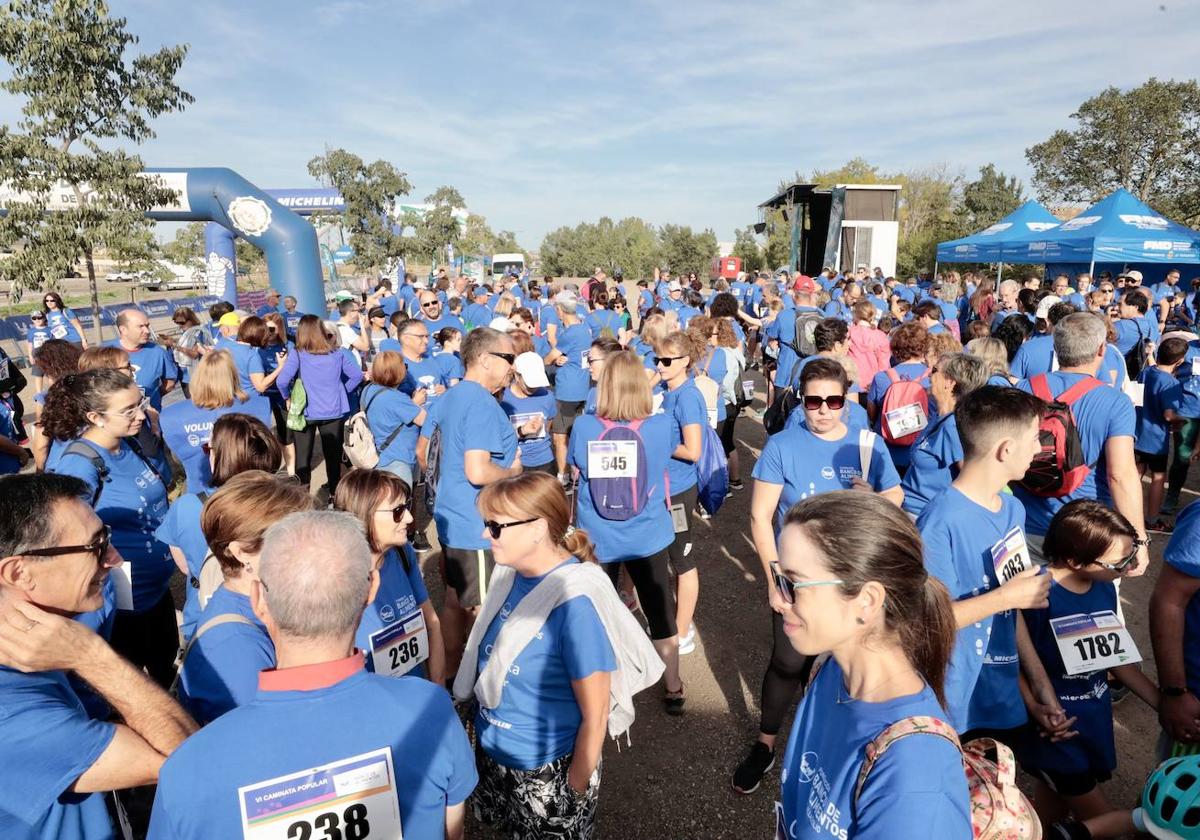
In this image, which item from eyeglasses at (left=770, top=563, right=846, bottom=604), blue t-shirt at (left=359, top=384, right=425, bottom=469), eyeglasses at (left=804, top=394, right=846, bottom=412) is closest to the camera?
eyeglasses at (left=770, top=563, right=846, bottom=604)

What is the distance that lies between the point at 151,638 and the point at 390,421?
6.74ft

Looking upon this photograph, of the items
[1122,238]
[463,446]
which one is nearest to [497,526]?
[463,446]

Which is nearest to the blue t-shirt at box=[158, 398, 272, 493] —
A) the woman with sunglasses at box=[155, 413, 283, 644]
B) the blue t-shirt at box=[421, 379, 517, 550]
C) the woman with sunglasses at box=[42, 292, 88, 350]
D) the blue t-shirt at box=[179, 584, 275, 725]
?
the woman with sunglasses at box=[155, 413, 283, 644]

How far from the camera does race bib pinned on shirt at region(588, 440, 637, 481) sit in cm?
321

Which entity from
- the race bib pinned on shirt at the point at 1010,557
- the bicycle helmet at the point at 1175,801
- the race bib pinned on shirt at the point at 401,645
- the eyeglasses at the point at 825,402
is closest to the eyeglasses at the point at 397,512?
the race bib pinned on shirt at the point at 401,645

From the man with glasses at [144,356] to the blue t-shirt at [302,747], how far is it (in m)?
5.51

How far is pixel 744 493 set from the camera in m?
6.95

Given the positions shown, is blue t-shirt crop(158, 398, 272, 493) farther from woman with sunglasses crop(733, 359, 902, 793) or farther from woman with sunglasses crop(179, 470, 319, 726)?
woman with sunglasses crop(733, 359, 902, 793)

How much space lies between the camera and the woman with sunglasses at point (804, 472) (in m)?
2.92

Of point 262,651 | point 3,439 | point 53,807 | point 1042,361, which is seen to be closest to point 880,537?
point 262,651

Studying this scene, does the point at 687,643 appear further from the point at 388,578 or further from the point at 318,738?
the point at 318,738

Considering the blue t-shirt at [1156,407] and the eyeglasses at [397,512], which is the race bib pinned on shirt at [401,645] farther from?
the blue t-shirt at [1156,407]

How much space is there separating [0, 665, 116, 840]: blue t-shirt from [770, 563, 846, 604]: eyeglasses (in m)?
1.57

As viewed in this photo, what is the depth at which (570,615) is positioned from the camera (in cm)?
193
